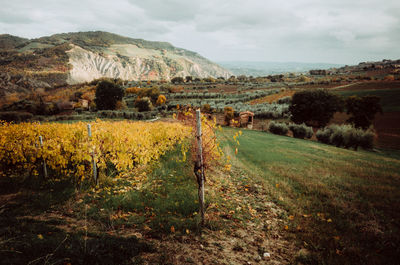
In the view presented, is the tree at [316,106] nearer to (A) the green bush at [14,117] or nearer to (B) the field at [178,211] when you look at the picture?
(B) the field at [178,211]

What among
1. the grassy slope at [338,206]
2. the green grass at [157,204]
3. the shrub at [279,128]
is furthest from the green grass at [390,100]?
the green grass at [157,204]

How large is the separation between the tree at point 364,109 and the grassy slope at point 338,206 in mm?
28678

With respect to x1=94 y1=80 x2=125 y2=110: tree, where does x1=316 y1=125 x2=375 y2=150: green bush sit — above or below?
below

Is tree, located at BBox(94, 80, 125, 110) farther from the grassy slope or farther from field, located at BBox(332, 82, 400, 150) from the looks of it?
field, located at BBox(332, 82, 400, 150)

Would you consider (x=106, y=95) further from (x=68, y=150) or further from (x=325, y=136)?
(x=325, y=136)

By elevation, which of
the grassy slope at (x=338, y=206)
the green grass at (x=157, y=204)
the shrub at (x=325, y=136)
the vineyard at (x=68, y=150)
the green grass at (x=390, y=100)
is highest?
the green grass at (x=390, y=100)

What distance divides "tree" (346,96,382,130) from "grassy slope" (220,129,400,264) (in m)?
28.7

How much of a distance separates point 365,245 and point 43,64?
17800cm

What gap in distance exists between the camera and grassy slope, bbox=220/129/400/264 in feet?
15.9

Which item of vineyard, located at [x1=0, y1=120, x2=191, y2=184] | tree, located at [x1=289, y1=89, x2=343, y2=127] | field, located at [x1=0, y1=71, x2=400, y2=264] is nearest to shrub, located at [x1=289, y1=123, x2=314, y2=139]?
tree, located at [x1=289, y1=89, x2=343, y2=127]

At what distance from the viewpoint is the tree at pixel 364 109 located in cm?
3312

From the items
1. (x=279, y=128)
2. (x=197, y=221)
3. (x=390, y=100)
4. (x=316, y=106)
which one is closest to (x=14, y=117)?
(x=197, y=221)

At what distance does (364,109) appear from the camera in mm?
34031

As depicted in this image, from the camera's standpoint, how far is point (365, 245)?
5.03 m
